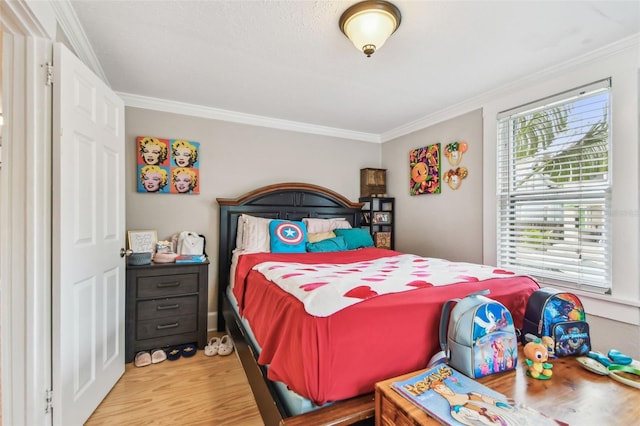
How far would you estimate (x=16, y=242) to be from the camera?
1303 mm

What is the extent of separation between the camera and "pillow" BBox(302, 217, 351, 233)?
326cm

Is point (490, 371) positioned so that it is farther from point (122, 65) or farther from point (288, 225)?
Result: point (122, 65)

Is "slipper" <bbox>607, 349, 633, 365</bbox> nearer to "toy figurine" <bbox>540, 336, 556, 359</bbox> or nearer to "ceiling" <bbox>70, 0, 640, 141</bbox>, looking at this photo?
"toy figurine" <bbox>540, 336, 556, 359</bbox>

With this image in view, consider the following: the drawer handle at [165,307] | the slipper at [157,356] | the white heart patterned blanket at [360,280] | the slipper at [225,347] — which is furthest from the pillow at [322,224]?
the slipper at [157,356]

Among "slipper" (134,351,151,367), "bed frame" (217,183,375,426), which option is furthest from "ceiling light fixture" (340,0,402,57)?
"slipper" (134,351,151,367)

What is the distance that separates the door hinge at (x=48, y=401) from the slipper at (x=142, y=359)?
0.86m

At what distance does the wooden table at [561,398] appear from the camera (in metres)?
0.99

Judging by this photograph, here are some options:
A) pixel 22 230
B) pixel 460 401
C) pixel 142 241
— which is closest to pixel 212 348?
pixel 142 241

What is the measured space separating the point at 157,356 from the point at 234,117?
2.44 meters

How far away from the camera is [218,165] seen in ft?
10.4

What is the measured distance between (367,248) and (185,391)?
2.02 metres

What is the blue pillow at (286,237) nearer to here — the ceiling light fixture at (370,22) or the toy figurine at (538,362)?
the ceiling light fixture at (370,22)

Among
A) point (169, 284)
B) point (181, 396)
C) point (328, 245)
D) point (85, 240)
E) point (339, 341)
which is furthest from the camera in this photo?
point (328, 245)

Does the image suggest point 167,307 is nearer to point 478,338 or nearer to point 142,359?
point 142,359
